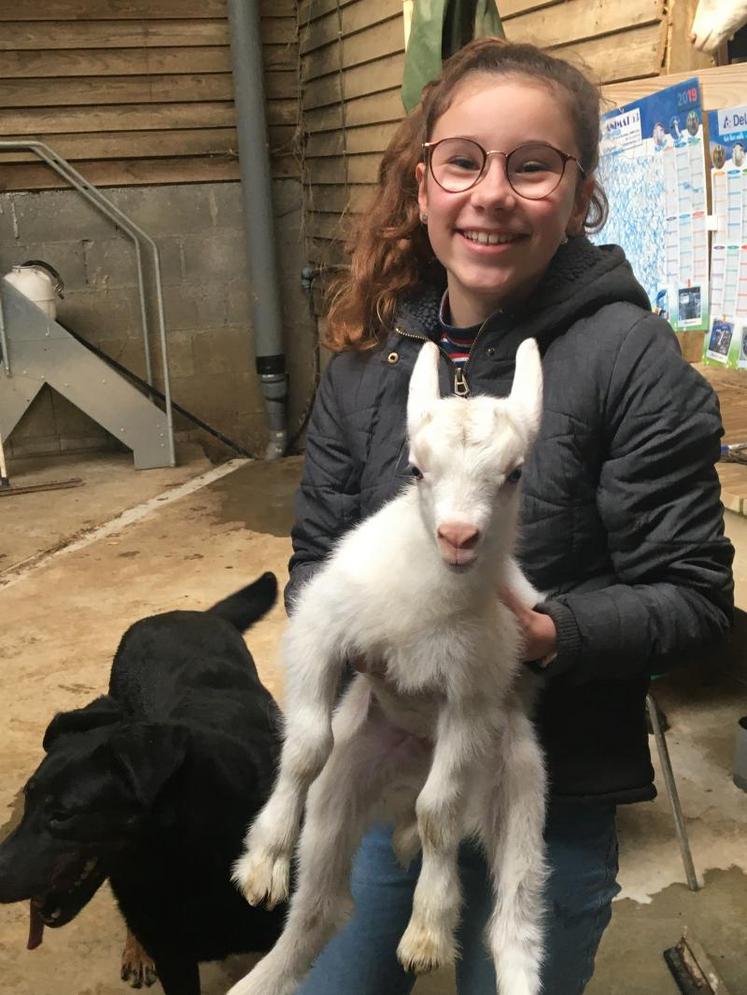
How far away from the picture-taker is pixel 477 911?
164 centimetres

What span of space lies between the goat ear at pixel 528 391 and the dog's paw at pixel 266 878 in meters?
0.65

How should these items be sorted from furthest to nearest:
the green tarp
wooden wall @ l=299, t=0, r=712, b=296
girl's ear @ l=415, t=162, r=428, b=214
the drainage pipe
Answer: the drainage pipe < wooden wall @ l=299, t=0, r=712, b=296 < the green tarp < girl's ear @ l=415, t=162, r=428, b=214

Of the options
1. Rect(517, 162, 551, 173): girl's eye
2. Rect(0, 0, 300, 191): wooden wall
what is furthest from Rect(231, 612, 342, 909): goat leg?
Rect(0, 0, 300, 191): wooden wall


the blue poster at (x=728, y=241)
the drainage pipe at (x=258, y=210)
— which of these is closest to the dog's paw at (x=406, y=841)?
the blue poster at (x=728, y=241)

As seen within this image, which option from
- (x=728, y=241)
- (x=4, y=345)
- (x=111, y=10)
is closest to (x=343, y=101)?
(x=111, y=10)

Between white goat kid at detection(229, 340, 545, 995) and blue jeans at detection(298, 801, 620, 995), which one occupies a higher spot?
white goat kid at detection(229, 340, 545, 995)

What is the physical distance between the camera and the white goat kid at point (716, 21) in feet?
10.2

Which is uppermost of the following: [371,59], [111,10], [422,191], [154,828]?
[111,10]

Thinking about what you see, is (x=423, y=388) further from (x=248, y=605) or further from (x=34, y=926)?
(x=248, y=605)

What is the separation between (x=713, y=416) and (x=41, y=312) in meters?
6.13

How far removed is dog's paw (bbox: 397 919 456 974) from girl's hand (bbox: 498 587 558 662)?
38 centimetres

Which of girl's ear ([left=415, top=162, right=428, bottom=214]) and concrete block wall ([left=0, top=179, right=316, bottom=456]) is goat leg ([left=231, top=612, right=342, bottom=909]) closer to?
girl's ear ([left=415, top=162, right=428, bottom=214])

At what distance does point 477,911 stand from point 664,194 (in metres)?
2.58

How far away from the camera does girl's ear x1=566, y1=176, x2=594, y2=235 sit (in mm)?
1548
